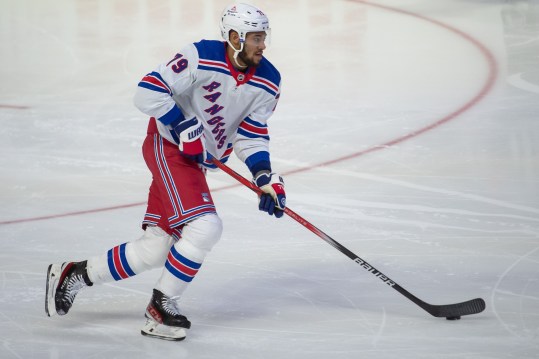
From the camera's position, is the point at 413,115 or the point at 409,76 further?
the point at 409,76

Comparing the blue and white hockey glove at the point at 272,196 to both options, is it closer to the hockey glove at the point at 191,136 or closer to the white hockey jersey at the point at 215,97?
the white hockey jersey at the point at 215,97

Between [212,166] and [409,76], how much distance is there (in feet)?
10.9

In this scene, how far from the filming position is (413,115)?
6090 mm

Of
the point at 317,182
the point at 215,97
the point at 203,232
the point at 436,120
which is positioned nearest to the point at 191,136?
the point at 215,97

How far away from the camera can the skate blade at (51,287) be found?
3635 mm

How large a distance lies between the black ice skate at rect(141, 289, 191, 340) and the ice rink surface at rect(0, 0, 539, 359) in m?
0.04

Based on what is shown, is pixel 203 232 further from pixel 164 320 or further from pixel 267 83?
pixel 267 83

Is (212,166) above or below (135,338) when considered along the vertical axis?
above

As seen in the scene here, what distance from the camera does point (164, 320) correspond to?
3492 millimetres

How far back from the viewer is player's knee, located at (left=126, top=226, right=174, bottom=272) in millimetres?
3588

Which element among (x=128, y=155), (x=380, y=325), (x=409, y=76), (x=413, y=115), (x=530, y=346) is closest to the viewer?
(x=530, y=346)

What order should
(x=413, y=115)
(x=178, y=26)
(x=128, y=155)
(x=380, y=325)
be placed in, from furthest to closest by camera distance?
(x=178, y=26) < (x=413, y=115) < (x=128, y=155) < (x=380, y=325)

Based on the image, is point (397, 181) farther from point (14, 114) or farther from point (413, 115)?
point (14, 114)

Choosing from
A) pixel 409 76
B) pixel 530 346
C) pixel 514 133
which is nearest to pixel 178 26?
pixel 409 76
